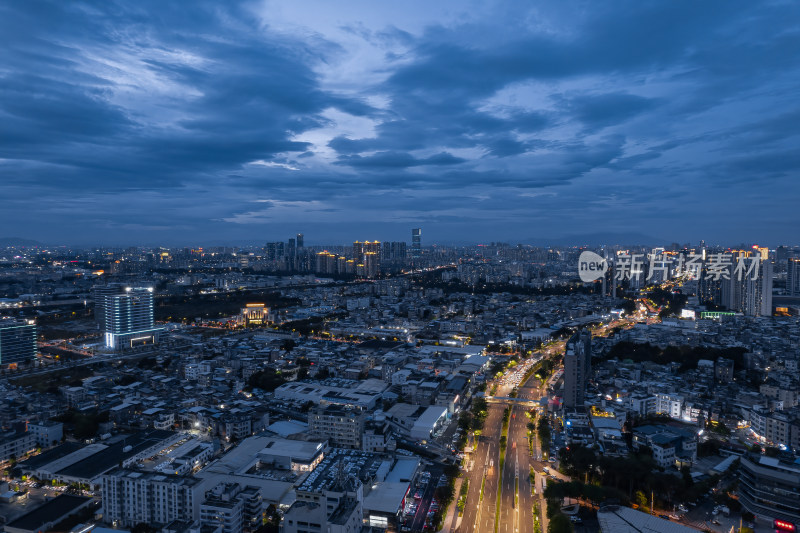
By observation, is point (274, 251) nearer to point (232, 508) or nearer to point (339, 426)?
point (339, 426)

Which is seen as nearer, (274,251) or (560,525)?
(560,525)

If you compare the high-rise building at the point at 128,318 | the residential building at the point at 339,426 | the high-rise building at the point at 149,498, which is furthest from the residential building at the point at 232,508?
the high-rise building at the point at 128,318

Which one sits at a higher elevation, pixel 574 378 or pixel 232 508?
pixel 574 378

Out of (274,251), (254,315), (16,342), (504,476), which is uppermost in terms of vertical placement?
(274,251)

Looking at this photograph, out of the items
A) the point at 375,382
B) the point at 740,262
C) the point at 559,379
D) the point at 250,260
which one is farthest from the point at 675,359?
the point at 250,260

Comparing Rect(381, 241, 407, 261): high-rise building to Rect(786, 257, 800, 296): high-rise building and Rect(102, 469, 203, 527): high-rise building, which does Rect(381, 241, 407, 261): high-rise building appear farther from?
Rect(102, 469, 203, 527): high-rise building

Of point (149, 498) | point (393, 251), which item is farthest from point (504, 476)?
point (393, 251)
